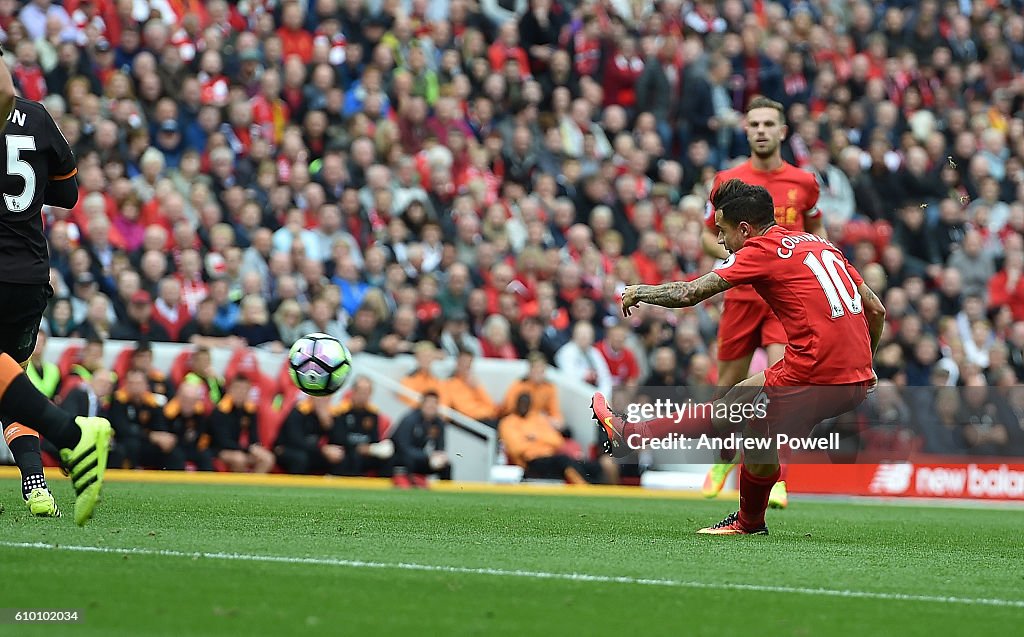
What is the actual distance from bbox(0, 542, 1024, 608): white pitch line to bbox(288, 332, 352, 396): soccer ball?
436 centimetres

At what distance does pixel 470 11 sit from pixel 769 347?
11.3m

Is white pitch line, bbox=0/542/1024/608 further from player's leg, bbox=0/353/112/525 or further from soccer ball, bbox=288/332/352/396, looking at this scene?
soccer ball, bbox=288/332/352/396

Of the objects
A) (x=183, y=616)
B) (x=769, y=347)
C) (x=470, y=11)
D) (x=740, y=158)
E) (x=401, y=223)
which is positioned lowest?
(x=183, y=616)

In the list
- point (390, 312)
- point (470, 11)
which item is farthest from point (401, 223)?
point (470, 11)

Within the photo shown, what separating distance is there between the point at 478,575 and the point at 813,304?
2713 millimetres

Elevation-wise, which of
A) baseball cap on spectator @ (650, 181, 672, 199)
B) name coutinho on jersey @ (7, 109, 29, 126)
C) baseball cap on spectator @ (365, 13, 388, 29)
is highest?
baseball cap on spectator @ (365, 13, 388, 29)

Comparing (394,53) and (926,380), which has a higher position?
(394,53)

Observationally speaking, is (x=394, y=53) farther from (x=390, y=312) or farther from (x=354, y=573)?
(x=354, y=573)

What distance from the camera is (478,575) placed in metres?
6.56

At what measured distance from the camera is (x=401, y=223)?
1756 cm

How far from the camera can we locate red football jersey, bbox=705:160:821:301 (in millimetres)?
10758

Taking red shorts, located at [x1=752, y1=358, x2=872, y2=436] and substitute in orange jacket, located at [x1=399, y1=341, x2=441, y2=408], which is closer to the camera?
red shorts, located at [x1=752, y1=358, x2=872, y2=436]

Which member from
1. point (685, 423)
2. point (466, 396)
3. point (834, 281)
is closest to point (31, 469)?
point (685, 423)

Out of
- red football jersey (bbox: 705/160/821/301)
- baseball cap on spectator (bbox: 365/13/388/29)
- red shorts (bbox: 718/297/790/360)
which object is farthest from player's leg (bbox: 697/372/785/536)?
baseball cap on spectator (bbox: 365/13/388/29)
